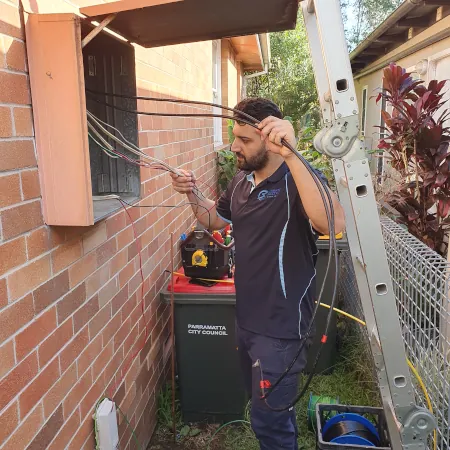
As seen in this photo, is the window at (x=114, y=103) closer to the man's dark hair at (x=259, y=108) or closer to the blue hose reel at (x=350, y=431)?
the man's dark hair at (x=259, y=108)

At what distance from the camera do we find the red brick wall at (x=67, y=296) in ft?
4.84

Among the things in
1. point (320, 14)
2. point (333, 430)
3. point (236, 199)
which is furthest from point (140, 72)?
point (333, 430)

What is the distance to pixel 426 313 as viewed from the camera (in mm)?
2307

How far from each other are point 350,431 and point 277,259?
113 centimetres

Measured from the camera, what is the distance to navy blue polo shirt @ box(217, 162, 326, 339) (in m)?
2.35

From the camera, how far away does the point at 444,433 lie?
2184 millimetres

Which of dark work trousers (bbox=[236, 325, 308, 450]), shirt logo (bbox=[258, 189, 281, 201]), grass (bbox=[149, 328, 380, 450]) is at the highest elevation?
shirt logo (bbox=[258, 189, 281, 201])

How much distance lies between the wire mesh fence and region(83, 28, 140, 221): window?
1.52 meters

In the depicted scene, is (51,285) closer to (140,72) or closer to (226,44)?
(140,72)

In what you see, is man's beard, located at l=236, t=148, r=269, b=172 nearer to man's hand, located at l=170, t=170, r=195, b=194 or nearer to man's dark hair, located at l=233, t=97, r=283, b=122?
man's dark hair, located at l=233, t=97, r=283, b=122

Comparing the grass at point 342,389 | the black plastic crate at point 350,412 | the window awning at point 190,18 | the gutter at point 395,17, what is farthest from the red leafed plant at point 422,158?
the gutter at point 395,17

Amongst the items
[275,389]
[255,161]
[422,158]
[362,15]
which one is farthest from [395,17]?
[362,15]

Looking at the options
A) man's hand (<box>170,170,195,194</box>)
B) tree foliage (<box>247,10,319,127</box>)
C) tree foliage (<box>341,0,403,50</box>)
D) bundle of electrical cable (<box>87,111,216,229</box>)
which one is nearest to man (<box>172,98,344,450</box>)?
man's hand (<box>170,170,195,194</box>)

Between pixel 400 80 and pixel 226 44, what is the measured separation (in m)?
5.08
